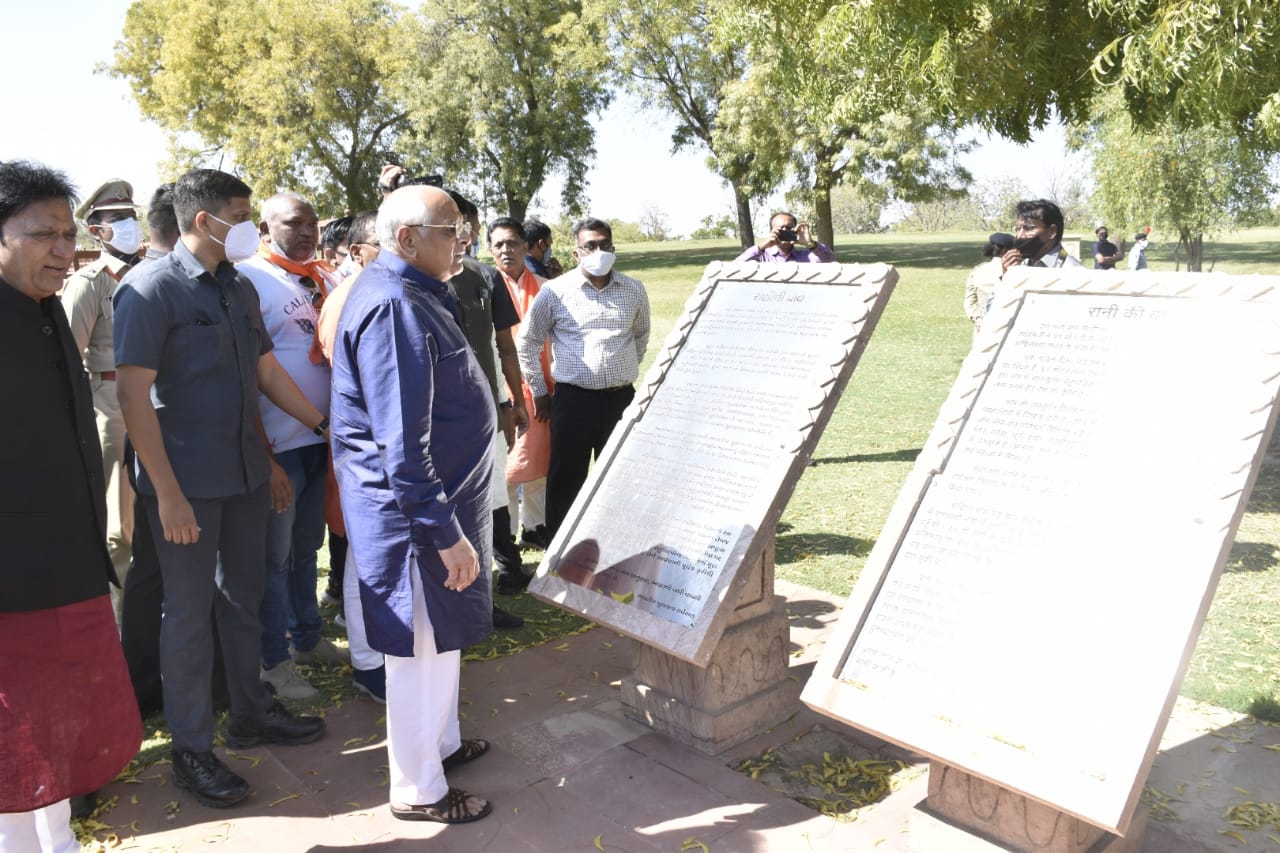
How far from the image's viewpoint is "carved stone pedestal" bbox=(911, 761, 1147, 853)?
2.62 meters

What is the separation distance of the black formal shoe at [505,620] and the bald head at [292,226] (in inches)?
77.2

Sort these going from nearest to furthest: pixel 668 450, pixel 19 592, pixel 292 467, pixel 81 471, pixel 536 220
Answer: pixel 19 592 < pixel 81 471 < pixel 668 450 < pixel 292 467 < pixel 536 220

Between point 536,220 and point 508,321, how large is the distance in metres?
1.65

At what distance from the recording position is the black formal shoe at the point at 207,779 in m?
3.34

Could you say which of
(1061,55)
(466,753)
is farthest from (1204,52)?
(466,753)

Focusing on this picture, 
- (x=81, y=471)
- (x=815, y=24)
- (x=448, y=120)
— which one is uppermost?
(x=448, y=120)

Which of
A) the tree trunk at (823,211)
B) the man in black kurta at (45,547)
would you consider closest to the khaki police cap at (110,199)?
the man in black kurta at (45,547)

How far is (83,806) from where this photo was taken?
333 cm

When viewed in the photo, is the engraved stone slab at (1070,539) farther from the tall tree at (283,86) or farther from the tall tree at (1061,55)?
the tall tree at (283,86)

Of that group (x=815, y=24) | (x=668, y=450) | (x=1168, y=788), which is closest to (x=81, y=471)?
(x=668, y=450)

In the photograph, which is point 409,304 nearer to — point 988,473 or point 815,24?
point 988,473

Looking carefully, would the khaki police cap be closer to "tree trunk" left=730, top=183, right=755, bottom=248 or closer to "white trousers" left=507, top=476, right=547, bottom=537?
"white trousers" left=507, top=476, right=547, bottom=537

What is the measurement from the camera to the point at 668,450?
12.5ft

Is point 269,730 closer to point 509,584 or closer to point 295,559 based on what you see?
point 295,559
